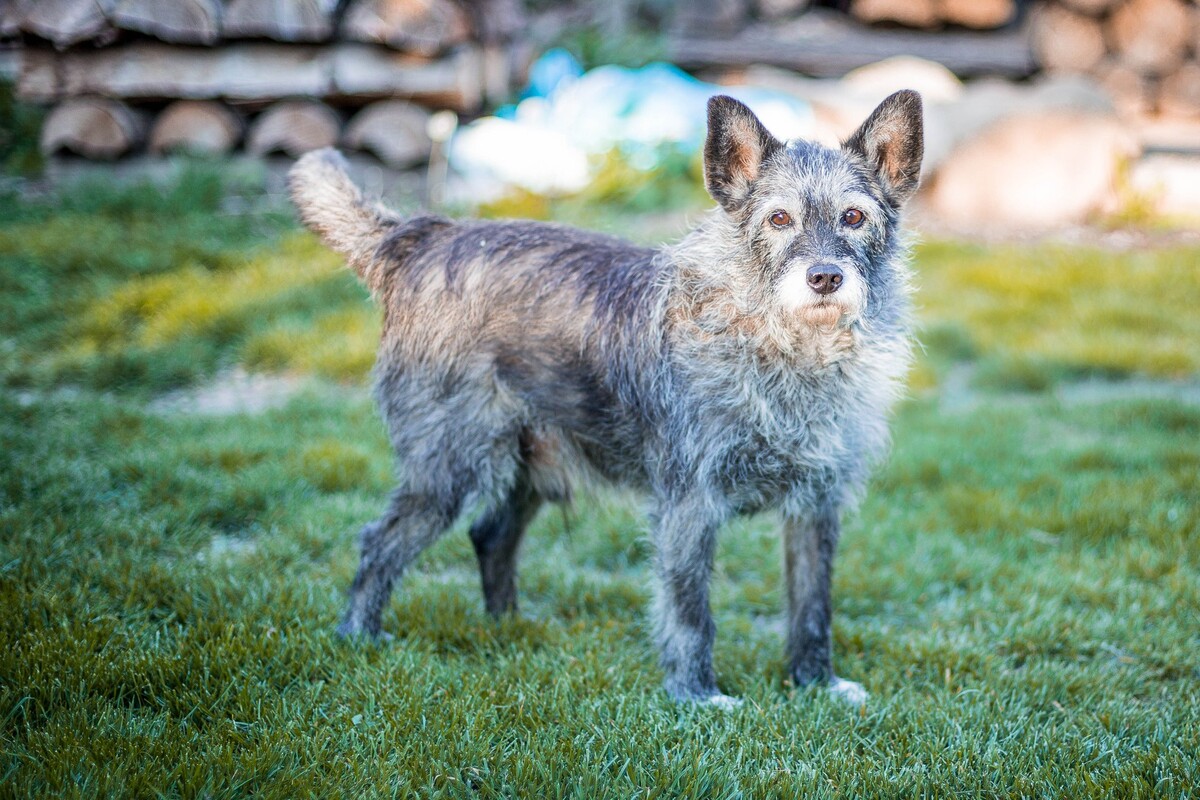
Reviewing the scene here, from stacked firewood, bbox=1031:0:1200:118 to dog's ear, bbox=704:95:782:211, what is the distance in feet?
32.2

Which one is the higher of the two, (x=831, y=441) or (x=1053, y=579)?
(x=831, y=441)

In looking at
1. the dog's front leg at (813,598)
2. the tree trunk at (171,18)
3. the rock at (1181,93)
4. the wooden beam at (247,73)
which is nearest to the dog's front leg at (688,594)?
the dog's front leg at (813,598)

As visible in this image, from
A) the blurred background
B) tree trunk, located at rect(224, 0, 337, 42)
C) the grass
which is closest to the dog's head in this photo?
the grass

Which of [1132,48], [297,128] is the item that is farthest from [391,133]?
[1132,48]

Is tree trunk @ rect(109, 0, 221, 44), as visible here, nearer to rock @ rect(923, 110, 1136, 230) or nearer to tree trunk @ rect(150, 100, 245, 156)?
tree trunk @ rect(150, 100, 245, 156)

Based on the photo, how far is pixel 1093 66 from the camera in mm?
11711

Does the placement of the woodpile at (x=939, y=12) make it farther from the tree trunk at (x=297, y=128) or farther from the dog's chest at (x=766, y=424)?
the dog's chest at (x=766, y=424)

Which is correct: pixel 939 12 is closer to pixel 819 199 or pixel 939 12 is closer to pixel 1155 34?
pixel 1155 34

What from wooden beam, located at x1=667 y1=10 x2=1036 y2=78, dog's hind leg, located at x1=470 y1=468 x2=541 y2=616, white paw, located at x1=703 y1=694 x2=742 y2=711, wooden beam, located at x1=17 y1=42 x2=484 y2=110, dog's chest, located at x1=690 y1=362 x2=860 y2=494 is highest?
wooden beam, located at x1=667 y1=10 x2=1036 y2=78

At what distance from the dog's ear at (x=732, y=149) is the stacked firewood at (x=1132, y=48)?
9819mm

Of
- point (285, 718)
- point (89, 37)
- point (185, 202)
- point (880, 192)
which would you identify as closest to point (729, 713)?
point (285, 718)

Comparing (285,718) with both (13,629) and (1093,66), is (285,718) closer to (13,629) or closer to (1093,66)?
(13,629)

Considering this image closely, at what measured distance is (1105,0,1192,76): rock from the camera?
37.6 feet

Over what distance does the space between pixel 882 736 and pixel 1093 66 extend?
36.4 feet
